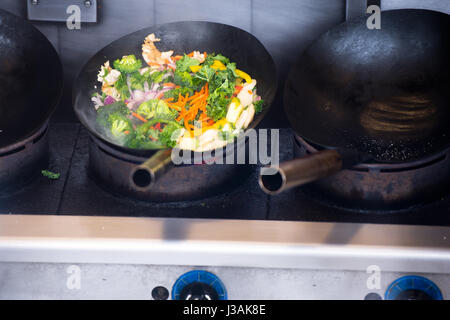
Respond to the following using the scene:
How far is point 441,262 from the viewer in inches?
39.9

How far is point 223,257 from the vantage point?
105 cm

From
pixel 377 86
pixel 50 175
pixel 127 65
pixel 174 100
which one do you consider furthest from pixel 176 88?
pixel 377 86

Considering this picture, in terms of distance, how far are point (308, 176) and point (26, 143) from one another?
0.68 m

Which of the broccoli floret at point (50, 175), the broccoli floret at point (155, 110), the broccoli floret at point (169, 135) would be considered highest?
the broccoli floret at point (155, 110)

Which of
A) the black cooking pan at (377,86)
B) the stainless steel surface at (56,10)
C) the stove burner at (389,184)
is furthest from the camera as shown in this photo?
the stainless steel surface at (56,10)

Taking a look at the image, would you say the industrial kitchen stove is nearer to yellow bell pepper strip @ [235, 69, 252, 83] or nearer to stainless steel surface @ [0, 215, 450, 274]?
stainless steel surface @ [0, 215, 450, 274]

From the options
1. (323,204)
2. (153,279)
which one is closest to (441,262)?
(323,204)

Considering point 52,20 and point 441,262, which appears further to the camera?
point 52,20

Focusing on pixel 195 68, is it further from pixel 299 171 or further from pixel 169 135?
pixel 299 171

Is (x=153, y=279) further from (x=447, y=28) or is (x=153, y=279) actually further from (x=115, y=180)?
(x=447, y=28)

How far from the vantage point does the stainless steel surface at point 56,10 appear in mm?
1432

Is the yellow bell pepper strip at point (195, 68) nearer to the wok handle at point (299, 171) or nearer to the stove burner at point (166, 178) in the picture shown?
the stove burner at point (166, 178)

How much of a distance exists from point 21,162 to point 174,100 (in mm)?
378

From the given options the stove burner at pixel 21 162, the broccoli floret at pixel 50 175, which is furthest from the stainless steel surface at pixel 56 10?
the broccoli floret at pixel 50 175
